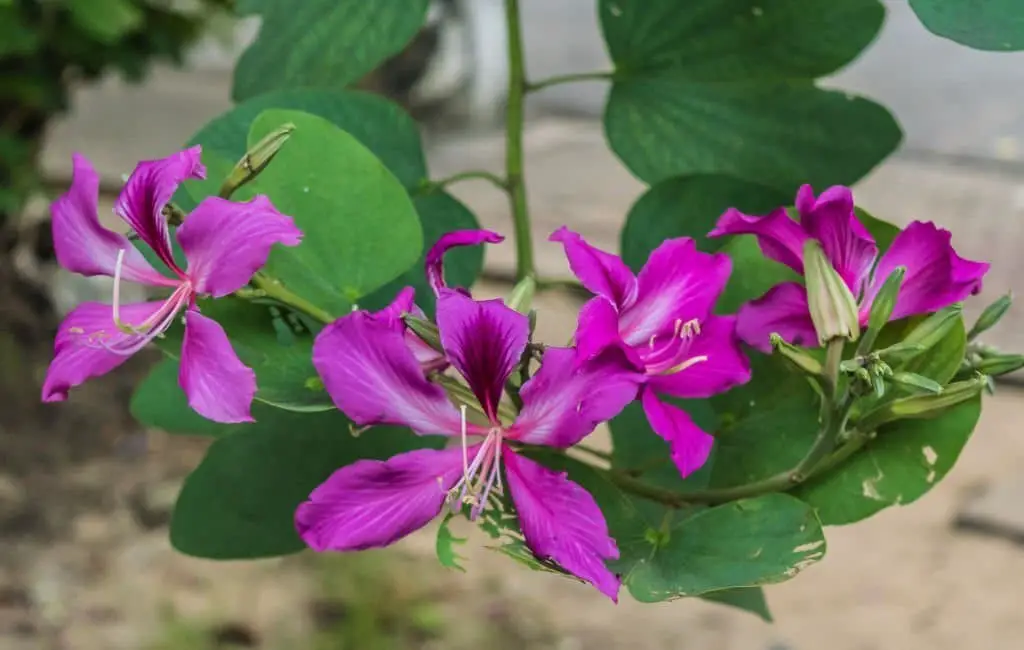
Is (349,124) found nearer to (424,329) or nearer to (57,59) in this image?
(424,329)

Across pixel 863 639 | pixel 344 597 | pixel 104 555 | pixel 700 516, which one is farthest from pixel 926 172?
pixel 700 516

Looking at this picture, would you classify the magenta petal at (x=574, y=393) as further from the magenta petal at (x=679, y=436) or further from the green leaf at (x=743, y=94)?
the green leaf at (x=743, y=94)

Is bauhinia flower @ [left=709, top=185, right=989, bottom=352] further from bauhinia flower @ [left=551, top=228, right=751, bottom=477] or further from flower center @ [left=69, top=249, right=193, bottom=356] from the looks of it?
flower center @ [left=69, top=249, right=193, bottom=356]

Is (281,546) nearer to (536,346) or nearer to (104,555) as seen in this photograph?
(536,346)

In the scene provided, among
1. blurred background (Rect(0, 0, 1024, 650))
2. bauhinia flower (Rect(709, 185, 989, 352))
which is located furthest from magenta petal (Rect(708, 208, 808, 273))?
blurred background (Rect(0, 0, 1024, 650))

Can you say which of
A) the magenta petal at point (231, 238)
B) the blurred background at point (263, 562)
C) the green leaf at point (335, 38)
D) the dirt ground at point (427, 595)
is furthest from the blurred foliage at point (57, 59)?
the magenta petal at point (231, 238)
